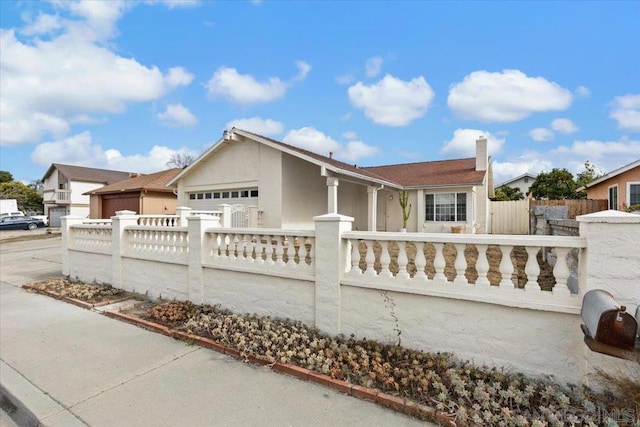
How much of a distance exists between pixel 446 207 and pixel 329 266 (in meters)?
12.7

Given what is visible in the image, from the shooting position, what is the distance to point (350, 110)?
14.8 m

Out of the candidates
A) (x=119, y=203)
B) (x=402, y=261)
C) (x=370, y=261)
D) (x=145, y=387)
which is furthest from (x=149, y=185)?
(x=402, y=261)

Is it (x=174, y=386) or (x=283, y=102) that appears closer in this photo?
(x=174, y=386)

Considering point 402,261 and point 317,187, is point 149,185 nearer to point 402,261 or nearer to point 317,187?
point 317,187

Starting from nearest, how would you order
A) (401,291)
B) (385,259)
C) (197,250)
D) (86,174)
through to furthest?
(401,291) → (385,259) → (197,250) → (86,174)

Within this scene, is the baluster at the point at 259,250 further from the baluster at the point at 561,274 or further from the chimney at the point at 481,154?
the chimney at the point at 481,154

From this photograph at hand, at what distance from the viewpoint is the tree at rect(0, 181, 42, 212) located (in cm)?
4591

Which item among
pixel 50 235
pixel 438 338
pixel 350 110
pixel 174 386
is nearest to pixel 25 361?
pixel 174 386

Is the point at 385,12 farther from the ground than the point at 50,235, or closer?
farther from the ground

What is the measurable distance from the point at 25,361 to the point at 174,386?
209 cm

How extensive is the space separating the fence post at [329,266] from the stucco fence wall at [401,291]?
1 centimetres

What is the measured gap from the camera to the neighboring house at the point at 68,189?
34.8 meters

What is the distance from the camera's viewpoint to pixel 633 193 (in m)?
13.2

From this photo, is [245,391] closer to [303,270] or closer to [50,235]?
[303,270]
